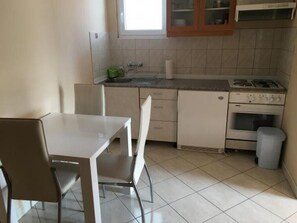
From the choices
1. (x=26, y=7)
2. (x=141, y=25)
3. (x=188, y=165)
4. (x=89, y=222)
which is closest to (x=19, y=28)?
(x=26, y=7)

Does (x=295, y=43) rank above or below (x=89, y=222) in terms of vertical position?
above

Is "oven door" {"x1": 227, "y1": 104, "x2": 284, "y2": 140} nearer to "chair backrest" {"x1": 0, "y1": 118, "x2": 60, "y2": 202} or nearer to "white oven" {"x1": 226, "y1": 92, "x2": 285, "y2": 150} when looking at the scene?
"white oven" {"x1": 226, "y1": 92, "x2": 285, "y2": 150}

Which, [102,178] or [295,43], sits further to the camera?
[295,43]

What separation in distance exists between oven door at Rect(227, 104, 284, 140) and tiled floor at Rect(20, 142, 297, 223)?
31 cm

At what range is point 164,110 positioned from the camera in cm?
308

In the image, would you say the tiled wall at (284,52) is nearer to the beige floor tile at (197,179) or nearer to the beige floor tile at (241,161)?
the beige floor tile at (241,161)

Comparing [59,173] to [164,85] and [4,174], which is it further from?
[164,85]

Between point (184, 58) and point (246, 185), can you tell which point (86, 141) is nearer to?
point (246, 185)

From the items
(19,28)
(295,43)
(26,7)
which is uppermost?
(26,7)

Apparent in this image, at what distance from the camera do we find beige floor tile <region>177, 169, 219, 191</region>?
2418mm

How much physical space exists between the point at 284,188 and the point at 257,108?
0.87 m

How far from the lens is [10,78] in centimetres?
188

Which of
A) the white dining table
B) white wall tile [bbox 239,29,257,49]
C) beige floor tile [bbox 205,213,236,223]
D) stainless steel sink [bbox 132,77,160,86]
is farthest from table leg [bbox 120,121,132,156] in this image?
white wall tile [bbox 239,29,257,49]

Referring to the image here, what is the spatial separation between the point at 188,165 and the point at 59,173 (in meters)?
1.48
